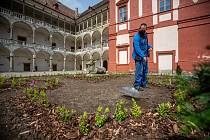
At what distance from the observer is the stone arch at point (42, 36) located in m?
34.6

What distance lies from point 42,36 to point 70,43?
8.56 m

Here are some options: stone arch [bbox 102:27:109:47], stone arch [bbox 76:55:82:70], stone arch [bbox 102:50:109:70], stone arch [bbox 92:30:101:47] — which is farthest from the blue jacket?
stone arch [bbox 76:55:82:70]

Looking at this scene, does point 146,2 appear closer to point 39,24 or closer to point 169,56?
point 169,56

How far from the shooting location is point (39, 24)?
32906mm

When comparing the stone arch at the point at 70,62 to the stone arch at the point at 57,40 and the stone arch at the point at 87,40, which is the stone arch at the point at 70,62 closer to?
the stone arch at the point at 57,40

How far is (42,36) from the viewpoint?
3588cm

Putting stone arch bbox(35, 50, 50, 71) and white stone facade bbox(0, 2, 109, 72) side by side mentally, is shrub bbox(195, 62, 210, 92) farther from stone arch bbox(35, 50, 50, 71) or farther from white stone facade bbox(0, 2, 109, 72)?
stone arch bbox(35, 50, 50, 71)

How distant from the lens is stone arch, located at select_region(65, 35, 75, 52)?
41.5 metres

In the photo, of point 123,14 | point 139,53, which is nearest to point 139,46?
point 139,53

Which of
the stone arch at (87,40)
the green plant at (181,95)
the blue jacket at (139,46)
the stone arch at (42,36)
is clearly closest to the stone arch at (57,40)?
the stone arch at (42,36)

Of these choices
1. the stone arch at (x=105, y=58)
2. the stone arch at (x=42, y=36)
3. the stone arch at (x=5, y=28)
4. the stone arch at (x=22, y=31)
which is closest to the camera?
the stone arch at (x=5, y=28)

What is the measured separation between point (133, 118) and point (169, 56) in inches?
477

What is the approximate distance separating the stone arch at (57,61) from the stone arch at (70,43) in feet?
10.3

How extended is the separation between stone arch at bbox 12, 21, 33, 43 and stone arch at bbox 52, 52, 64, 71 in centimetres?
656
